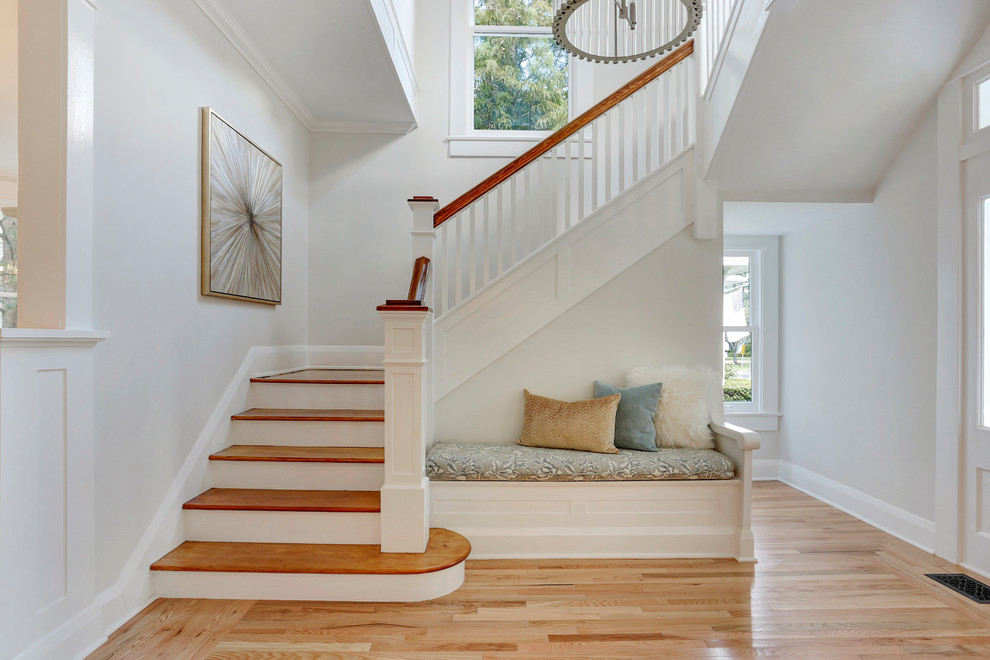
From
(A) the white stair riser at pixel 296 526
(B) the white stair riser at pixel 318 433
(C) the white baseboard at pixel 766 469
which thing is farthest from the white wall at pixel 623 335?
(C) the white baseboard at pixel 766 469

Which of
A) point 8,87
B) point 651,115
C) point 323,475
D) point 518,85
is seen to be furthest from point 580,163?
point 8,87

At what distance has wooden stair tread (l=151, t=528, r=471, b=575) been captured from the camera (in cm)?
249

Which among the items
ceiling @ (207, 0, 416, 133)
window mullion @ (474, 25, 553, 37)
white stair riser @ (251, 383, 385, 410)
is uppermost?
window mullion @ (474, 25, 553, 37)

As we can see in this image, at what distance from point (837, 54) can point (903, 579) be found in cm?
249

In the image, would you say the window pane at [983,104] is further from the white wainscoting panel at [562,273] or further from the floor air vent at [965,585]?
the floor air vent at [965,585]

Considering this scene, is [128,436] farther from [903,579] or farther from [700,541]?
[903,579]

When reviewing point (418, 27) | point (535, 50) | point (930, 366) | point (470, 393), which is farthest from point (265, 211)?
point (930, 366)

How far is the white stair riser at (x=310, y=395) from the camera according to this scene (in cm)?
358

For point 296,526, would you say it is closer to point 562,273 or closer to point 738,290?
point 562,273

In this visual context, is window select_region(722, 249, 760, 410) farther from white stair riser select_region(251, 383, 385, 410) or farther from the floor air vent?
white stair riser select_region(251, 383, 385, 410)

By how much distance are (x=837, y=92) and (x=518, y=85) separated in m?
2.59

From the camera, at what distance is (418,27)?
4.79 meters

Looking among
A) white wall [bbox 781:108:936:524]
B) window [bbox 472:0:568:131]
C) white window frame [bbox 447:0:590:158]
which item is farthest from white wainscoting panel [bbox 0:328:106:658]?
white wall [bbox 781:108:936:524]

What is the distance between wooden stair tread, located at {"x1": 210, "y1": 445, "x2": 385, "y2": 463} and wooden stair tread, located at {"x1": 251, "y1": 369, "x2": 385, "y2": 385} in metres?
0.47
